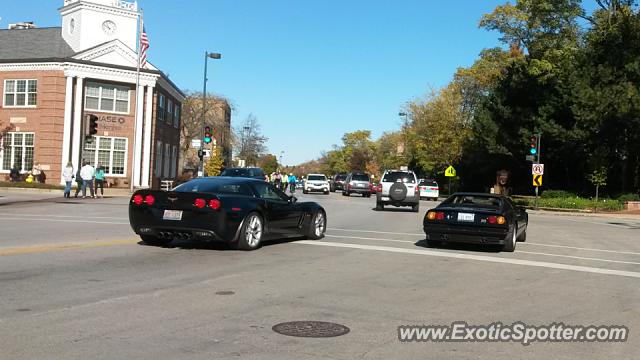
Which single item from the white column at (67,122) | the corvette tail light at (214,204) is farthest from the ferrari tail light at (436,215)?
the white column at (67,122)

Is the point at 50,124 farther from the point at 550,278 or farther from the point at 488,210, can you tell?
the point at 550,278

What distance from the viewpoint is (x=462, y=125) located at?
67188 mm

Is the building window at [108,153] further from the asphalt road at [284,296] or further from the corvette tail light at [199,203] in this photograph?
the corvette tail light at [199,203]

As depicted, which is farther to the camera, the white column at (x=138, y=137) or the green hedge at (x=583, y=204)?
the white column at (x=138, y=137)

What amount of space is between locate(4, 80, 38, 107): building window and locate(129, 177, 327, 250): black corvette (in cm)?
3365

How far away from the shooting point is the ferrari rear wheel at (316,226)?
13.9m

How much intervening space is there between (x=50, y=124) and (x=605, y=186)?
1531 inches

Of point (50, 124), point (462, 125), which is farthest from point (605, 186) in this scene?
point (50, 124)

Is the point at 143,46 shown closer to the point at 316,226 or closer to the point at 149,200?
the point at 316,226

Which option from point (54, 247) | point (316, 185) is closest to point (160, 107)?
point (316, 185)

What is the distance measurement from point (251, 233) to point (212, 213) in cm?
97

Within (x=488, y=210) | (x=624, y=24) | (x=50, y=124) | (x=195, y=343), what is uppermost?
(x=624, y=24)

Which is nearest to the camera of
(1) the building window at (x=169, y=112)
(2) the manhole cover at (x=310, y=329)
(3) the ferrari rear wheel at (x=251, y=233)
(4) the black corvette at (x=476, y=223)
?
(2) the manhole cover at (x=310, y=329)

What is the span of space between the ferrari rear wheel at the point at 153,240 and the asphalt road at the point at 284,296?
0.80 feet
